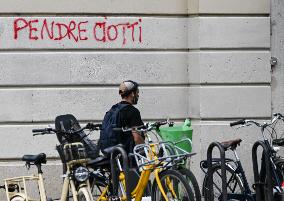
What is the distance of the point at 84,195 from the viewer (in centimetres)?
736

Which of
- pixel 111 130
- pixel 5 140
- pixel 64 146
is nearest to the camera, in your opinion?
pixel 64 146

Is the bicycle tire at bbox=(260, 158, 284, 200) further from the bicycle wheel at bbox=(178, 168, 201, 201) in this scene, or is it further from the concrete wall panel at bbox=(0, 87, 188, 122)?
the concrete wall panel at bbox=(0, 87, 188, 122)

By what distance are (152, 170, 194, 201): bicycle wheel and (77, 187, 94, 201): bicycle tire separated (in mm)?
668

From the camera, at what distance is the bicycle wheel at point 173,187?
7.21 meters

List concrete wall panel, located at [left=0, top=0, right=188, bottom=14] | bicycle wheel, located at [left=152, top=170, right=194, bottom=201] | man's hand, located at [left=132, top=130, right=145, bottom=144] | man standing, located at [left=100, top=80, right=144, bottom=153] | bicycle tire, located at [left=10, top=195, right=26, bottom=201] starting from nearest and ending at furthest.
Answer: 1. bicycle wheel, located at [left=152, top=170, right=194, bottom=201]
2. bicycle tire, located at [left=10, top=195, right=26, bottom=201]
3. man's hand, located at [left=132, top=130, right=145, bottom=144]
4. man standing, located at [left=100, top=80, right=144, bottom=153]
5. concrete wall panel, located at [left=0, top=0, right=188, bottom=14]

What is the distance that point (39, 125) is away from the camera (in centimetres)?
995

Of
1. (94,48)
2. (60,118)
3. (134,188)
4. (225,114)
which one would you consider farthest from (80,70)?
(134,188)

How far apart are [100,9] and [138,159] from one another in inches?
111

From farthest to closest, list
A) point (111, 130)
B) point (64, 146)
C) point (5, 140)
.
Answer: point (5, 140) → point (111, 130) → point (64, 146)

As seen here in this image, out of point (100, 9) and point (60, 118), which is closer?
point (60, 118)

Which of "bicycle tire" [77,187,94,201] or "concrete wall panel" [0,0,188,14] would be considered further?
"concrete wall panel" [0,0,188,14]

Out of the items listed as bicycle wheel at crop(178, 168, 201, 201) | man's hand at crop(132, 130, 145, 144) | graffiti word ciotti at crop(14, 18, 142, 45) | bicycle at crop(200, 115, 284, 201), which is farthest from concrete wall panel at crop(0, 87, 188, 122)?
bicycle wheel at crop(178, 168, 201, 201)

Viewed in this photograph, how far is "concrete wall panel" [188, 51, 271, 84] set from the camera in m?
9.92

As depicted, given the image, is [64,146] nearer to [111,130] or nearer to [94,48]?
[111,130]
